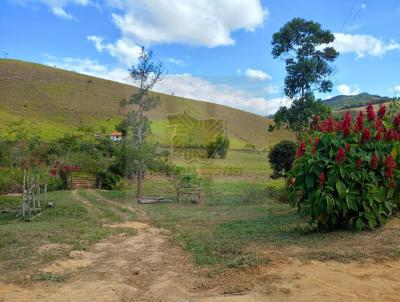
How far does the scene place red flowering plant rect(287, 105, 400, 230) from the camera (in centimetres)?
675

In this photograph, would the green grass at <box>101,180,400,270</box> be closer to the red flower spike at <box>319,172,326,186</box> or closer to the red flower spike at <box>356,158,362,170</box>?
the red flower spike at <box>319,172,326,186</box>

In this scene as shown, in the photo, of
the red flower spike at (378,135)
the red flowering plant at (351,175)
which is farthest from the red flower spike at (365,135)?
the red flower spike at (378,135)

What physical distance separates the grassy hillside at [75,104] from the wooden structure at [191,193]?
86.1 feet

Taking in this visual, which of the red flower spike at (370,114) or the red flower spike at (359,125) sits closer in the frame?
the red flower spike at (359,125)

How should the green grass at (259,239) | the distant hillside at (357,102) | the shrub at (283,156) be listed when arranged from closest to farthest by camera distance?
the green grass at (259,239) → the distant hillside at (357,102) → the shrub at (283,156)

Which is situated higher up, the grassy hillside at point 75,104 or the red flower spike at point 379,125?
the grassy hillside at point 75,104

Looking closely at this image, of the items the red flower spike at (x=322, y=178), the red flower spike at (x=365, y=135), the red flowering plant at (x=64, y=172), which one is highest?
the red flower spike at (x=365, y=135)

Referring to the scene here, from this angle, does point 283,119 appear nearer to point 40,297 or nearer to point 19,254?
point 19,254

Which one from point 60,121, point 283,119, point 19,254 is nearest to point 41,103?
point 60,121

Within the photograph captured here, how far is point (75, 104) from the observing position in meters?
54.8

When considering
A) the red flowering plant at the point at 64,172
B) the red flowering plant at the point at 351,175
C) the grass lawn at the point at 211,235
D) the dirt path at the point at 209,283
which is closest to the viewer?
the dirt path at the point at 209,283

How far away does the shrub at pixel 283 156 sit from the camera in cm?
1775

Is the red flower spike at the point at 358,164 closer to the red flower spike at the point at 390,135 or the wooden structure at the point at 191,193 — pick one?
the red flower spike at the point at 390,135

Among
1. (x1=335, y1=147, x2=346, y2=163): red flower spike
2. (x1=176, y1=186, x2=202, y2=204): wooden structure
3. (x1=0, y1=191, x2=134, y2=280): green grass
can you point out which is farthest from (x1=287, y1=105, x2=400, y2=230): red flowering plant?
(x1=176, y1=186, x2=202, y2=204): wooden structure
